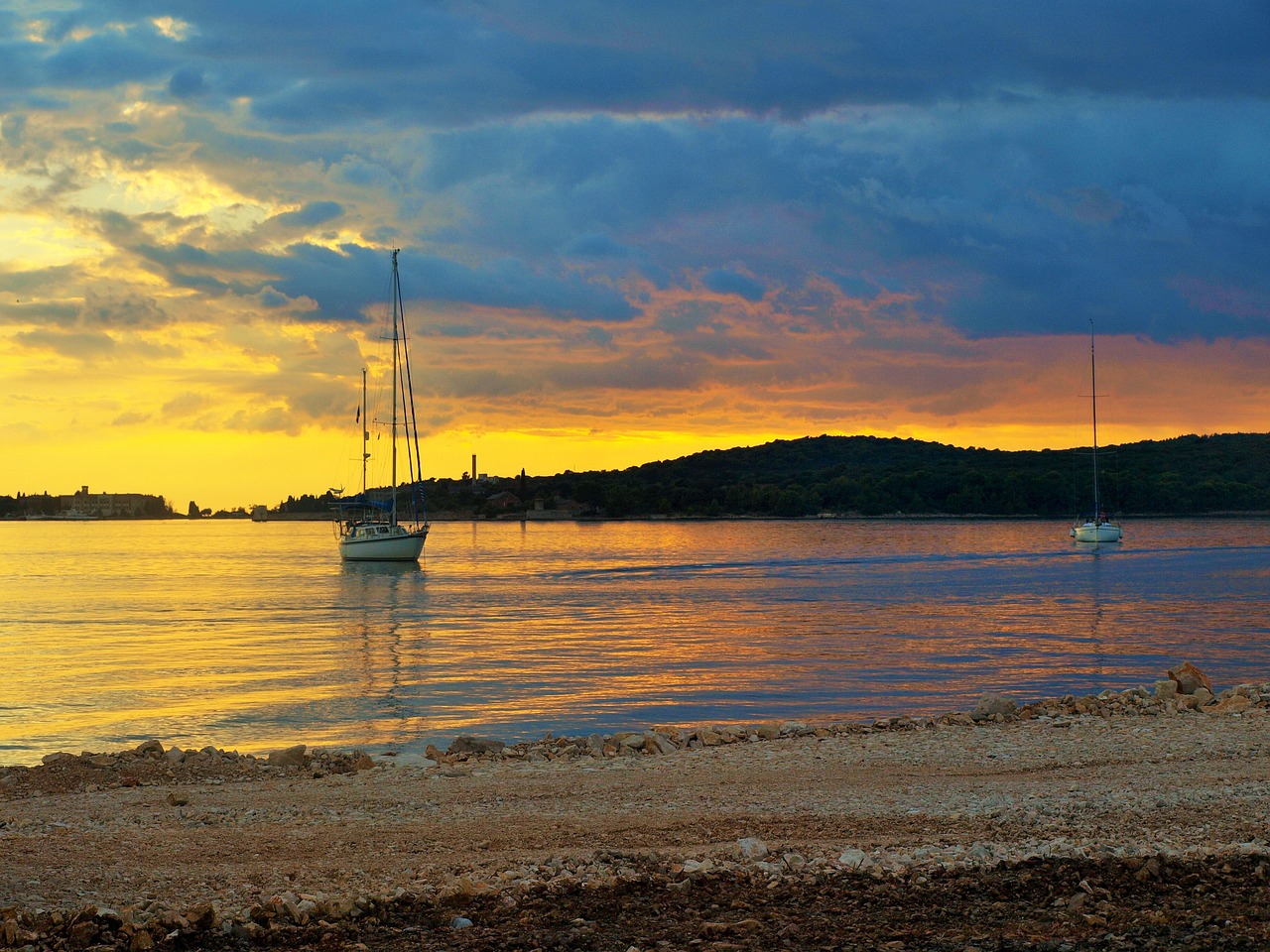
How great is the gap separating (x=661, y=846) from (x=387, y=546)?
62825 mm

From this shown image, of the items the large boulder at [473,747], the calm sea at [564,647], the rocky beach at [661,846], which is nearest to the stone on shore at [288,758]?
the rocky beach at [661,846]

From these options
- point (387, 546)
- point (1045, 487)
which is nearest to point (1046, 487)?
point (1045, 487)

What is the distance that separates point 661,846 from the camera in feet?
27.7

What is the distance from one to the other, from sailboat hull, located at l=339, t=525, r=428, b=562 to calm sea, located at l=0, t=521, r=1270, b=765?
0.93 metres

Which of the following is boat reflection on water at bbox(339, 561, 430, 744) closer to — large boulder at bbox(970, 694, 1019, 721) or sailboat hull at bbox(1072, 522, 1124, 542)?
large boulder at bbox(970, 694, 1019, 721)

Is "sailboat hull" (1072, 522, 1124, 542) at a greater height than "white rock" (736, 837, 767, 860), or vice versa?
"white rock" (736, 837, 767, 860)

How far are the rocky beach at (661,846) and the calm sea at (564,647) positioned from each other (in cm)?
445

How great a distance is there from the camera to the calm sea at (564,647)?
18672 millimetres

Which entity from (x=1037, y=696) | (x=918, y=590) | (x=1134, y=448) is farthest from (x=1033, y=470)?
(x=1037, y=696)

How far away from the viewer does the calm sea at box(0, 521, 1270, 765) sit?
1867 centimetres

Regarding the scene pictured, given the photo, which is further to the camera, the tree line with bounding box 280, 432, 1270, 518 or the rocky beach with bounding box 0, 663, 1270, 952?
the tree line with bounding box 280, 432, 1270, 518

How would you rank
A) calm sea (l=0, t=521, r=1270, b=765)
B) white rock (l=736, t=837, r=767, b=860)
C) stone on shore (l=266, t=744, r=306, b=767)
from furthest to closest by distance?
calm sea (l=0, t=521, r=1270, b=765) → stone on shore (l=266, t=744, r=306, b=767) → white rock (l=736, t=837, r=767, b=860)

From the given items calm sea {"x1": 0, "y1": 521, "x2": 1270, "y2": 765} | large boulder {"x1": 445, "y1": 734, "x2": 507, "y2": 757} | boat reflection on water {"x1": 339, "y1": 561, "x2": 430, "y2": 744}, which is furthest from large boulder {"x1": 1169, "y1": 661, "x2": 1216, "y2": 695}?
boat reflection on water {"x1": 339, "y1": 561, "x2": 430, "y2": 744}

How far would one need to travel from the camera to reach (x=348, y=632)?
34375mm
